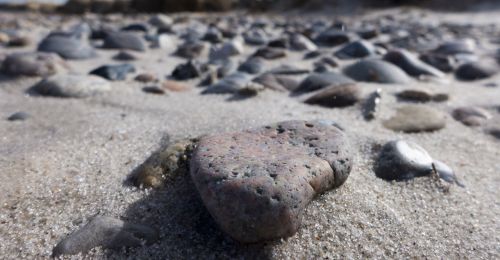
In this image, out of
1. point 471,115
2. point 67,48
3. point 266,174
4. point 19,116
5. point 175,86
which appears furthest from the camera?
point 67,48

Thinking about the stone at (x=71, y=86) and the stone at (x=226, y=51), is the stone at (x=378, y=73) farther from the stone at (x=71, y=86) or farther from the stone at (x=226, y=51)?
the stone at (x=71, y=86)

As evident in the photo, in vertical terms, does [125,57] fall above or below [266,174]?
below

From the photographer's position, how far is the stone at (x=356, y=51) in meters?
3.51

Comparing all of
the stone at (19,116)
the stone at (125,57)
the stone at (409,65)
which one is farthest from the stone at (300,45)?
the stone at (19,116)

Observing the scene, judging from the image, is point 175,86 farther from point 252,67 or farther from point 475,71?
point 475,71

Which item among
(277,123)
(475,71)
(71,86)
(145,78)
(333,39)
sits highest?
(277,123)

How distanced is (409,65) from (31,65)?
259 centimetres

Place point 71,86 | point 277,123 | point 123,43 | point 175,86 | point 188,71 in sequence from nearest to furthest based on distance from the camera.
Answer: point 277,123
point 71,86
point 175,86
point 188,71
point 123,43

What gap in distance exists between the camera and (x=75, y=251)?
1.07m

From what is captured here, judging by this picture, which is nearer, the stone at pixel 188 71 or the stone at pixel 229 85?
the stone at pixel 229 85

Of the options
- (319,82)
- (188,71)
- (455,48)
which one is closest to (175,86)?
(188,71)

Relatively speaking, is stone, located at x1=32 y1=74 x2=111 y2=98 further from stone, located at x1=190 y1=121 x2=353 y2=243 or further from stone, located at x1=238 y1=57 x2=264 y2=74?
stone, located at x1=190 y1=121 x2=353 y2=243

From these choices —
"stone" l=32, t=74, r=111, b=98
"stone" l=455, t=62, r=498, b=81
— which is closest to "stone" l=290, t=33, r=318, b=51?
"stone" l=455, t=62, r=498, b=81

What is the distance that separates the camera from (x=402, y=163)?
4.90 feet
